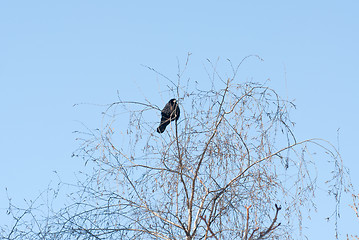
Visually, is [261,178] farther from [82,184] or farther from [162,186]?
[82,184]

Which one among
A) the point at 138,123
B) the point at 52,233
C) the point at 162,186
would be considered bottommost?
the point at 52,233

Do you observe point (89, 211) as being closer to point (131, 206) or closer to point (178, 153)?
point (131, 206)

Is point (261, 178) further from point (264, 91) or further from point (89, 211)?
point (89, 211)

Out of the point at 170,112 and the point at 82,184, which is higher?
the point at 170,112

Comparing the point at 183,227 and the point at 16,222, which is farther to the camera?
the point at 16,222

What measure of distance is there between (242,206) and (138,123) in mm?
1025

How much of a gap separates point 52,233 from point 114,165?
0.67 metres

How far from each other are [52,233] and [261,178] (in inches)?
62.0

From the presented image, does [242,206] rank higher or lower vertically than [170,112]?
lower

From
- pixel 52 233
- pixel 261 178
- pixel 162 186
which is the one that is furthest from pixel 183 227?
pixel 52 233

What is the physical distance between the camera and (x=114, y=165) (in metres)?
4.90

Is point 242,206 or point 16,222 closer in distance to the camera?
point 242,206

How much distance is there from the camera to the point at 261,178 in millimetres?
4688

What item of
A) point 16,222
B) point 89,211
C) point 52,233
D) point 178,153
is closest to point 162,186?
point 178,153
